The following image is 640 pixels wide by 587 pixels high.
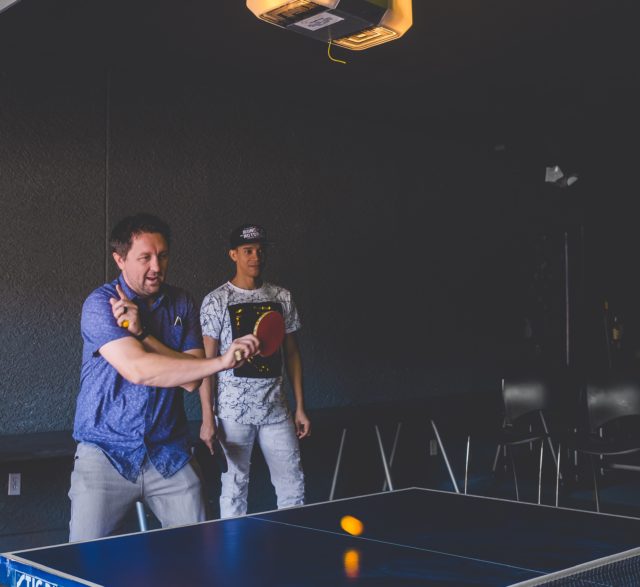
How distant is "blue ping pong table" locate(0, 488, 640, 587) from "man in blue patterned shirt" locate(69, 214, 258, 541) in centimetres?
45

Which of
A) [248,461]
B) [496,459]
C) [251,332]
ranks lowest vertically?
[496,459]

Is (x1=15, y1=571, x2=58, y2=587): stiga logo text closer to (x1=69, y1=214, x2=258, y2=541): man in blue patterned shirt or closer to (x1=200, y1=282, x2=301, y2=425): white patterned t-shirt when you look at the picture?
(x1=69, y1=214, x2=258, y2=541): man in blue patterned shirt

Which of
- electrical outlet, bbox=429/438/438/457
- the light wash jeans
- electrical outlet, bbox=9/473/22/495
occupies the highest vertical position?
the light wash jeans

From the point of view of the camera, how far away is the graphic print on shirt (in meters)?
4.34

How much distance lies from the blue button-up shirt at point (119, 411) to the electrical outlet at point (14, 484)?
2156 millimetres

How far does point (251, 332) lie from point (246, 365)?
6.9 inches

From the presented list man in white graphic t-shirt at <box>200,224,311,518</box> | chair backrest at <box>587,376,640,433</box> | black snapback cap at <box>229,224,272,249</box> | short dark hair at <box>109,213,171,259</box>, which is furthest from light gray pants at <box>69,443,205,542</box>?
chair backrest at <box>587,376,640,433</box>

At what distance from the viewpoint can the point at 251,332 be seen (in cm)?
441

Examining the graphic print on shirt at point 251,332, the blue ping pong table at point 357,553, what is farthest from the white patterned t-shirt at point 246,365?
the blue ping pong table at point 357,553

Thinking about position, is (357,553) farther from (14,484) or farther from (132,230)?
(14,484)

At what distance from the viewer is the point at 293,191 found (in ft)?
20.1

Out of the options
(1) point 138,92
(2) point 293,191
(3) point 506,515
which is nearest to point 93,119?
(1) point 138,92

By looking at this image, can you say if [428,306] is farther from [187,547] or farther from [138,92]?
[187,547]

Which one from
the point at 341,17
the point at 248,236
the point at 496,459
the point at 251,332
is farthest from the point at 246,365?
the point at 496,459
